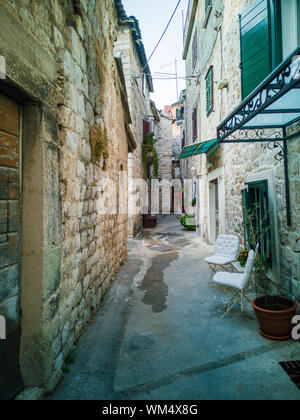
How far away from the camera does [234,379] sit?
2166 millimetres

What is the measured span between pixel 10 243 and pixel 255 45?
4393mm

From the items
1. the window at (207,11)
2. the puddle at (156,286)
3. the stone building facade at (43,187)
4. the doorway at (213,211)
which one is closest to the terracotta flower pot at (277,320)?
the puddle at (156,286)

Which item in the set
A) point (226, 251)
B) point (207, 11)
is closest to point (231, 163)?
point (226, 251)

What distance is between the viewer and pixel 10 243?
1.82 meters

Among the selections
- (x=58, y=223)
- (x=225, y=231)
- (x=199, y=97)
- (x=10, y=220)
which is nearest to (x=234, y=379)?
(x=58, y=223)

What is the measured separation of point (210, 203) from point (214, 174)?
1.32 m

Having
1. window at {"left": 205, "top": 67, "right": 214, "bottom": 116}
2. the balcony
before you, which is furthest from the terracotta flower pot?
the balcony

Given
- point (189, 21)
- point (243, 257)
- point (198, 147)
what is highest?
point (189, 21)

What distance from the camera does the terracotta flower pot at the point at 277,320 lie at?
2.74 m

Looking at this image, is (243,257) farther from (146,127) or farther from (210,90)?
(146,127)

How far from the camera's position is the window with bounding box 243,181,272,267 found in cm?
355

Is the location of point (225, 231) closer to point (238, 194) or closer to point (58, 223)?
point (238, 194)

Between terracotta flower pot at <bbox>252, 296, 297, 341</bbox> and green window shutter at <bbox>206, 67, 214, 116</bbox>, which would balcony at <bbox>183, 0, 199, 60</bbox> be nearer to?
green window shutter at <bbox>206, 67, 214, 116</bbox>

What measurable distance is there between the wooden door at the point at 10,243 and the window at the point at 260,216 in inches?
111
